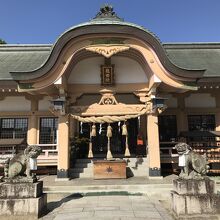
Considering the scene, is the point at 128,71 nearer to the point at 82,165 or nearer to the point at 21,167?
the point at 82,165

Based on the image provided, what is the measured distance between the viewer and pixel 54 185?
1032 centimetres

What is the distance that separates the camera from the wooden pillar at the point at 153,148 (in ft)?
38.4

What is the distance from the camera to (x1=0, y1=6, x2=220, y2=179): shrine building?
37.7ft

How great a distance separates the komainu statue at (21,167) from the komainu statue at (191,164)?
163 inches

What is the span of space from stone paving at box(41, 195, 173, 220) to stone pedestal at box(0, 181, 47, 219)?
1.24 ft

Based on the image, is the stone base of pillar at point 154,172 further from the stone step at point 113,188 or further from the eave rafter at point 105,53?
the eave rafter at point 105,53

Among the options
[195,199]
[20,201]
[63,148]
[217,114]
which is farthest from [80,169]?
[217,114]

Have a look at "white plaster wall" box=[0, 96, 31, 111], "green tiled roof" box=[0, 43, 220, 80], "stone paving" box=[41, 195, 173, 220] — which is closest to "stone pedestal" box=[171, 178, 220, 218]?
"stone paving" box=[41, 195, 173, 220]

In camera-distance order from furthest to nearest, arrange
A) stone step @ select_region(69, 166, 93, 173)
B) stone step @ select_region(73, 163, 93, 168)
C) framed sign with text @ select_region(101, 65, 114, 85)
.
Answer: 1. stone step @ select_region(73, 163, 93, 168)
2. stone step @ select_region(69, 166, 93, 173)
3. framed sign with text @ select_region(101, 65, 114, 85)

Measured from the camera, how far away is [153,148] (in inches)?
464

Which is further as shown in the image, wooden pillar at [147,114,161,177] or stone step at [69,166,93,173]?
stone step at [69,166,93,173]

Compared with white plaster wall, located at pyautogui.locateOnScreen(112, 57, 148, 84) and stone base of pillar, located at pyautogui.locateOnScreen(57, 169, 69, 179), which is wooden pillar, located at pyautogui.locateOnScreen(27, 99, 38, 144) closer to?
stone base of pillar, located at pyautogui.locateOnScreen(57, 169, 69, 179)

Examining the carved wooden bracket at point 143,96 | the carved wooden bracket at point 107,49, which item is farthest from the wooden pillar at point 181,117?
the carved wooden bracket at point 107,49

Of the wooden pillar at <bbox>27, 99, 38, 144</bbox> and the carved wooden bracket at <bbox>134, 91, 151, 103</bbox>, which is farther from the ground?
the carved wooden bracket at <bbox>134, 91, 151, 103</bbox>
